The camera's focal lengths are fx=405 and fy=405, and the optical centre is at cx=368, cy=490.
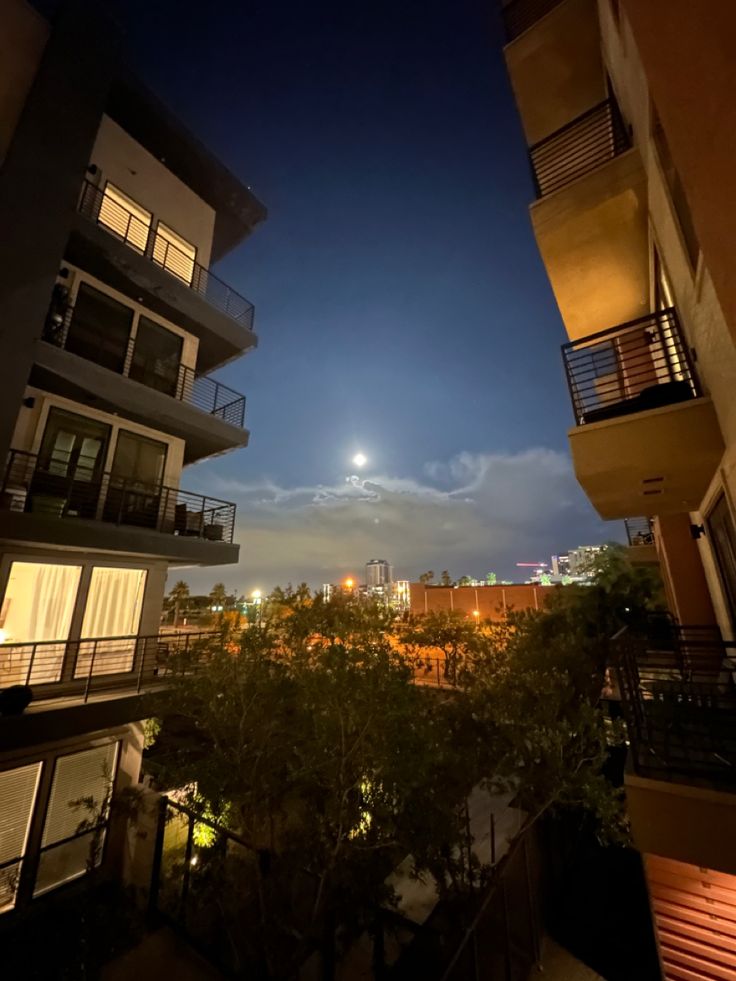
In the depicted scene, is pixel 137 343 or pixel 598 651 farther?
pixel 137 343

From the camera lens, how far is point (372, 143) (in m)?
18.3

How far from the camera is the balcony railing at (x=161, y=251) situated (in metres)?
9.66

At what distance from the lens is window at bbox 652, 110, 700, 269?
454 cm

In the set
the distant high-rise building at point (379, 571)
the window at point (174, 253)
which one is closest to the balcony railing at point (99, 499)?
the window at point (174, 253)

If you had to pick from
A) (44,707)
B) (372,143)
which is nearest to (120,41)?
(372,143)

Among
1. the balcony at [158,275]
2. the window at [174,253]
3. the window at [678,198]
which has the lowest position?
the window at [678,198]

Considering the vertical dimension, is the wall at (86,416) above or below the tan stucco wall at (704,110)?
above

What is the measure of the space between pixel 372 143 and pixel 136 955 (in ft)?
84.8

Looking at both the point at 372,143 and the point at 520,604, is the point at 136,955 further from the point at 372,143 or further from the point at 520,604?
the point at 372,143

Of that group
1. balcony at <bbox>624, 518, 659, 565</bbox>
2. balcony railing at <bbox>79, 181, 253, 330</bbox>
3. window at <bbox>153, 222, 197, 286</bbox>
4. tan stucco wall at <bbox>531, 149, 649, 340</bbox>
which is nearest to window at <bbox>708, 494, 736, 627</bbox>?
tan stucco wall at <bbox>531, 149, 649, 340</bbox>

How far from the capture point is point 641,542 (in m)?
13.4

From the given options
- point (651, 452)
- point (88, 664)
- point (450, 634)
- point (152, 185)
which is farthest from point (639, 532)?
point (152, 185)

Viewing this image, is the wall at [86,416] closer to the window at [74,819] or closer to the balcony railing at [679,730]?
the window at [74,819]

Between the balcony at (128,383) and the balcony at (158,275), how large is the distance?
1.19 meters
